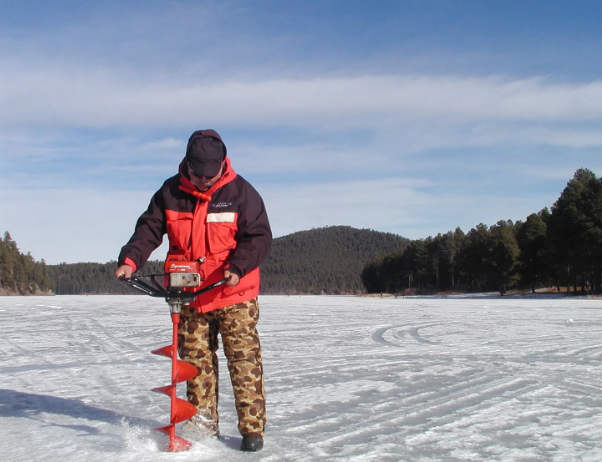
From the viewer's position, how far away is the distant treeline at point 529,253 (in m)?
39.9

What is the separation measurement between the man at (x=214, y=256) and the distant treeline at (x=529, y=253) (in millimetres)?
40594

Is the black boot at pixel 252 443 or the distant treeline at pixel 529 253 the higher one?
the distant treeline at pixel 529 253

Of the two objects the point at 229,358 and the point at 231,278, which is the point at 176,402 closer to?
the point at 229,358

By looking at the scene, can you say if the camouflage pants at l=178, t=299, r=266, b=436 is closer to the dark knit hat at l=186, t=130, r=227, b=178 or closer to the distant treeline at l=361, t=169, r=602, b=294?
the dark knit hat at l=186, t=130, r=227, b=178

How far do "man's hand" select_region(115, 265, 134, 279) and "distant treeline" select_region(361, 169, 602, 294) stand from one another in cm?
4101

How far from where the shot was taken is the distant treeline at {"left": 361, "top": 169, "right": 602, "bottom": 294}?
39875 millimetres

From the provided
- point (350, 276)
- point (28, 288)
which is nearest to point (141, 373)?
point (28, 288)

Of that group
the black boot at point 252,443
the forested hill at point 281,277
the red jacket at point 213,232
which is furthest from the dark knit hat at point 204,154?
the forested hill at point 281,277

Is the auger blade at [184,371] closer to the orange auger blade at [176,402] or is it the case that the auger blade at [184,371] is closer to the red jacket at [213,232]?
the orange auger blade at [176,402]

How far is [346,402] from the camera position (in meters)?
3.76

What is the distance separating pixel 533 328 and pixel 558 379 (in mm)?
4905

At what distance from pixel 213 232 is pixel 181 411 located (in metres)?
0.93

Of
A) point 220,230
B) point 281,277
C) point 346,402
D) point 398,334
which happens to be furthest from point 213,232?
point 281,277

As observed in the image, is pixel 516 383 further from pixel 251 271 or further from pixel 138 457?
pixel 138 457
